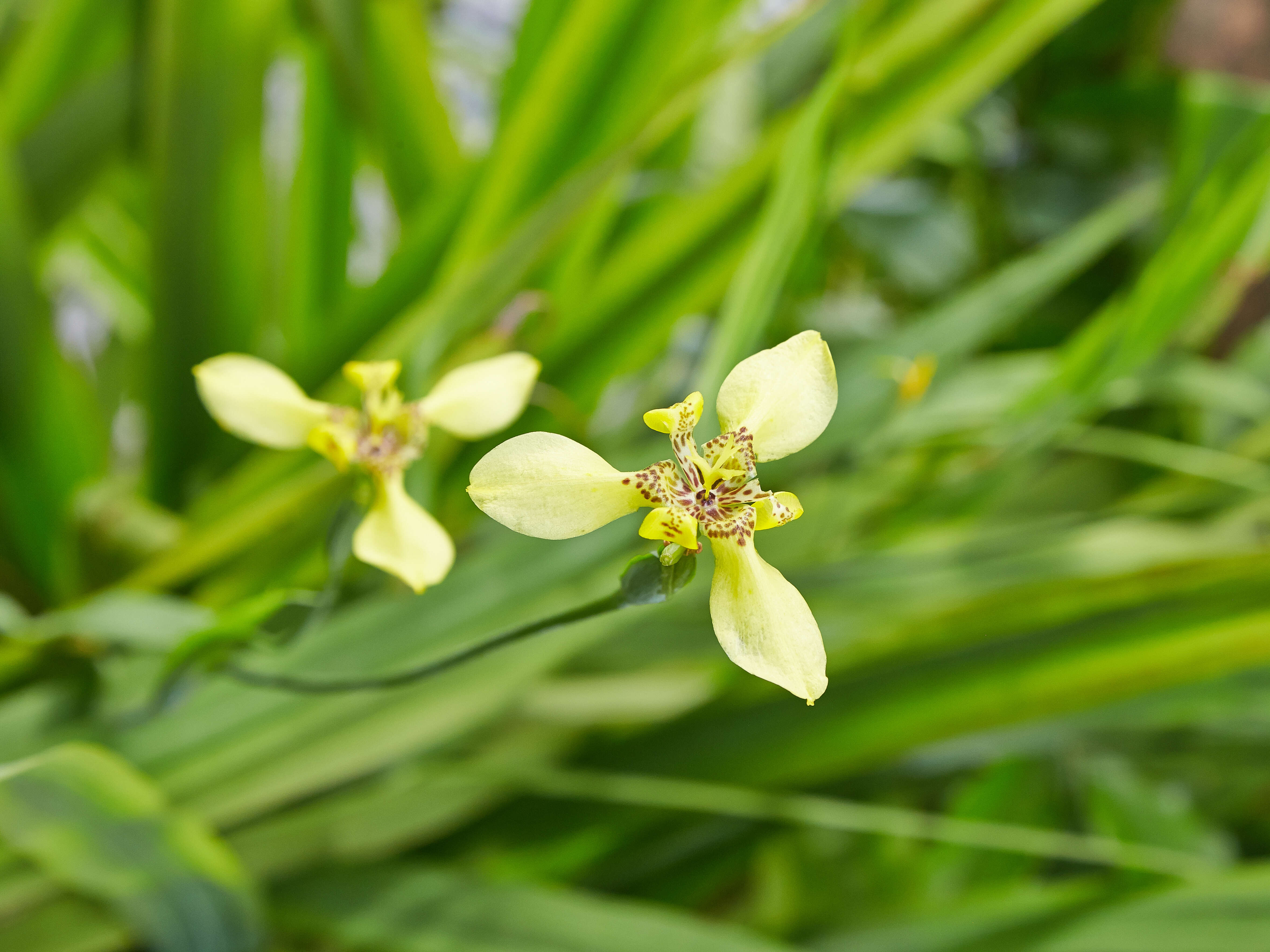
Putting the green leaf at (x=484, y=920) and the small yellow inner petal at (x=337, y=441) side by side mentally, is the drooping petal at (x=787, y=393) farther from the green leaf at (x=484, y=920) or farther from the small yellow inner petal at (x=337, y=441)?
the green leaf at (x=484, y=920)

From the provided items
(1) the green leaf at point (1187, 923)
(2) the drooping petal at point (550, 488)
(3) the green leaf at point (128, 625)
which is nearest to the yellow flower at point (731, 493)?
(2) the drooping petal at point (550, 488)

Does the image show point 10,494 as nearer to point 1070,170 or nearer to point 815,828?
point 815,828

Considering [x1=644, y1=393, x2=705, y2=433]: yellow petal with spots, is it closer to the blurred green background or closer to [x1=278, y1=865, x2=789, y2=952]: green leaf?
the blurred green background

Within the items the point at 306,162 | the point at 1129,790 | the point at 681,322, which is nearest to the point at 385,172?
the point at 306,162

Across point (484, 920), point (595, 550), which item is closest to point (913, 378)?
point (595, 550)

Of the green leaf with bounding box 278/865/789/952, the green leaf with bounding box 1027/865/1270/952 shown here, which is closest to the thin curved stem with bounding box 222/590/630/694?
the green leaf with bounding box 278/865/789/952

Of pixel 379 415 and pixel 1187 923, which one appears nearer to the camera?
pixel 379 415

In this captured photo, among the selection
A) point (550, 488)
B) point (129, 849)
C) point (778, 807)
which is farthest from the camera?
point (778, 807)

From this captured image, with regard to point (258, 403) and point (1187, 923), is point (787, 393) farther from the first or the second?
point (1187, 923)
